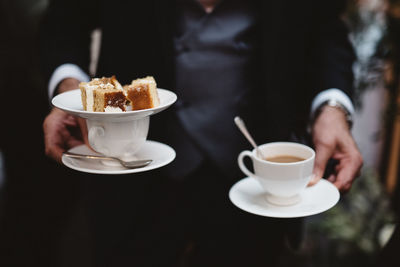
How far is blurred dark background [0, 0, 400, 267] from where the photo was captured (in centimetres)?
205

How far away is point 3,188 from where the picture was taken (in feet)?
8.73

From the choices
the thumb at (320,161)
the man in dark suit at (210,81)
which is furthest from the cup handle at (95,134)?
the thumb at (320,161)

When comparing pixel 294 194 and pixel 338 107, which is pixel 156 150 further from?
pixel 338 107

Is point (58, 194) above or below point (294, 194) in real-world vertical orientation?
below

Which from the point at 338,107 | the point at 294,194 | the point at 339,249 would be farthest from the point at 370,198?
the point at 294,194

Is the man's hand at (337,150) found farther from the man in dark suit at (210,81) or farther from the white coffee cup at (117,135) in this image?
the white coffee cup at (117,135)

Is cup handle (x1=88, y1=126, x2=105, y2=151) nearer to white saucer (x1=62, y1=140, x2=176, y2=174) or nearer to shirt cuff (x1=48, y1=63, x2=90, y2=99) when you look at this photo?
white saucer (x1=62, y1=140, x2=176, y2=174)

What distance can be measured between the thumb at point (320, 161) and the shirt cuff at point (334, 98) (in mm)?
193

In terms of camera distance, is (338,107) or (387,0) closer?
(338,107)

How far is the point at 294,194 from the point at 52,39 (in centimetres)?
96

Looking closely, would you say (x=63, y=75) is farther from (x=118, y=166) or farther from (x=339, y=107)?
(x=339, y=107)

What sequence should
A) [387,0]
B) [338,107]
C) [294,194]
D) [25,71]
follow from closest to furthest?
1. [294,194]
2. [338,107]
3. [387,0]
4. [25,71]

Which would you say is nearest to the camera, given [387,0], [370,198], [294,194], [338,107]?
[294,194]

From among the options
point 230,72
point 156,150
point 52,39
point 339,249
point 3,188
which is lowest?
point 339,249
